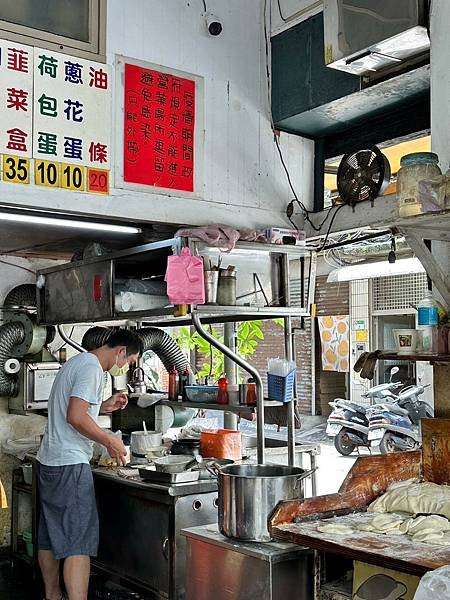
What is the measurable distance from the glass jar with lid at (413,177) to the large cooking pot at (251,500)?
133 cm

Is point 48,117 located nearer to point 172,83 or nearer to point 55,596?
point 172,83

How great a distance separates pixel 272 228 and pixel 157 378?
3863 mm

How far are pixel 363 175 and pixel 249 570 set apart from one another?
278 cm

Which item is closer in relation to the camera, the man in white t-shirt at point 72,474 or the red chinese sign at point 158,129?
the man in white t-shirt at point 72,474

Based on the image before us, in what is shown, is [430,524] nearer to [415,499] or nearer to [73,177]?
[415,499]

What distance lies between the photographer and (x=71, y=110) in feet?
14.8

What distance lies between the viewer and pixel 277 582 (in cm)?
308

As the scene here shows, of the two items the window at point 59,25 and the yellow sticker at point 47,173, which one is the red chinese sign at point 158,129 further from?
the yellow sticker at point 47,173

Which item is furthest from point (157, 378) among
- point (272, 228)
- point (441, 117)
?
point (441, 117)

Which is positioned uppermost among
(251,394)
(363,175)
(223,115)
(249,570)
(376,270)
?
(223,115)

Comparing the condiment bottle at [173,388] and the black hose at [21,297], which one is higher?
the black hose at [21,297]

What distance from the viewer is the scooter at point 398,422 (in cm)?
1029

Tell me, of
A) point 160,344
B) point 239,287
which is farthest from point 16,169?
point 160,344

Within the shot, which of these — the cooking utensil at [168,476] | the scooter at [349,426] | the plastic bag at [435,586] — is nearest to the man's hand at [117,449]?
the cooking utensil at [168,476]
